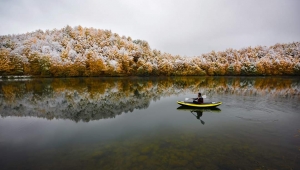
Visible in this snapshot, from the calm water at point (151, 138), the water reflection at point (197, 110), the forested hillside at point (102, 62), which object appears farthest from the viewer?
the forested hillside at point (102, 62)

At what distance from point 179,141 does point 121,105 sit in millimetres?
12844

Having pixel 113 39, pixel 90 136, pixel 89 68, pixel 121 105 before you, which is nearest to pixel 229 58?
pixel 113 39

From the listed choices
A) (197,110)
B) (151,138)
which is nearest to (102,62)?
(197,110)

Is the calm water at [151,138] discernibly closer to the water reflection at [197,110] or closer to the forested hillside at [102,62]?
the water reflection at [197,110]

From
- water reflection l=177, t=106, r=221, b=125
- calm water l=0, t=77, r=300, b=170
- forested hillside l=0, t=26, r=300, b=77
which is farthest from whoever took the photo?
forested hillside l=0, t=26, r=300, b=77

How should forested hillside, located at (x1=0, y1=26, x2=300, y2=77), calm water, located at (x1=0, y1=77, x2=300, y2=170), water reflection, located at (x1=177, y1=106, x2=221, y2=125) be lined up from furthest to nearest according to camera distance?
1. forested hillside, located at (x1=0, y1=26, x2=300, y2=77)
2. water reflection, located at (x1=177, y1=106, x2=221, y2=125)
3. calm water, located at (x1=0, y1=77, x2=300, y2=170)

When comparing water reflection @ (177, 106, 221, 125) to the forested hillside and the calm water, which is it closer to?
the calm water

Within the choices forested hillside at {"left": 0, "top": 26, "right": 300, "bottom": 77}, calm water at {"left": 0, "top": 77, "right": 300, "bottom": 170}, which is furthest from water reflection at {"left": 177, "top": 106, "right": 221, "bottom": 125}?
forested hillside at {"left": 0, "top": 26, "right": 300, "bottom": 77}

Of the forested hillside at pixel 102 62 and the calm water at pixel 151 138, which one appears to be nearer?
the calm water at pixel 151 138

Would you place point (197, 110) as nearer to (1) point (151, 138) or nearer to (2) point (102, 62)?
(1) point (151, 138)

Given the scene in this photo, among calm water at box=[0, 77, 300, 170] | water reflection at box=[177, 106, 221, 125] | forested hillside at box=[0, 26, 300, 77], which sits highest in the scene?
forested hillside at box=[0, 26, 300, 77]

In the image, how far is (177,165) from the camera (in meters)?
8.69

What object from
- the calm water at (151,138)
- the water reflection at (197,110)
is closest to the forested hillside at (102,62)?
the calm water at (151,138)

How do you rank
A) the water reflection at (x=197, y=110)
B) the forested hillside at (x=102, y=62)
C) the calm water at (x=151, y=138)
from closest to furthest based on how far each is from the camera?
the calm water at (x=151, y=138), the water reflection at (x=197, y=110), the forested hillside at (x=102, y=62)
